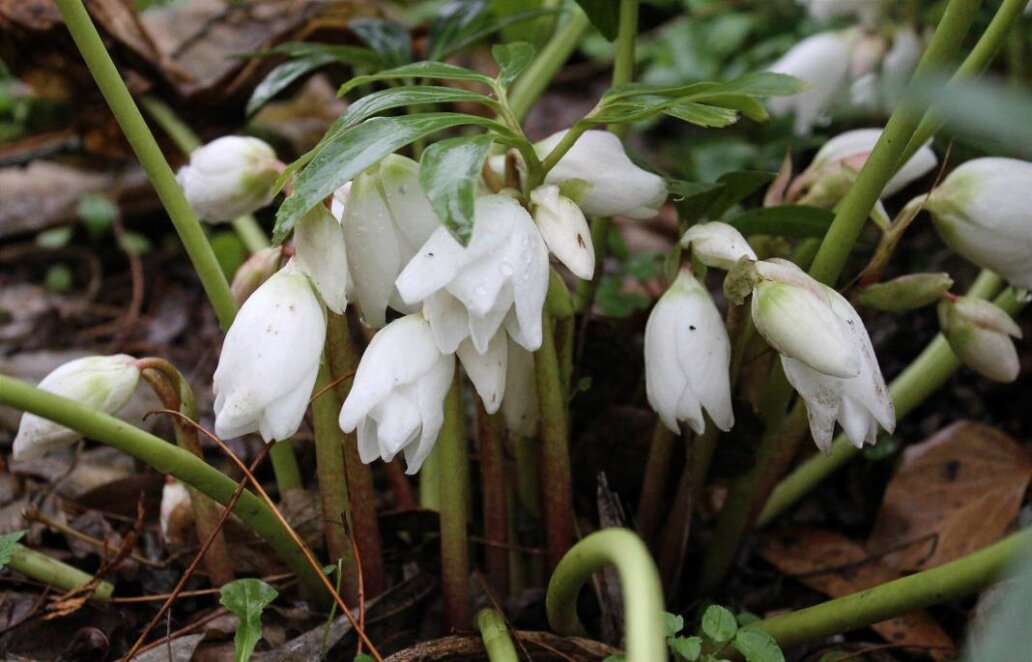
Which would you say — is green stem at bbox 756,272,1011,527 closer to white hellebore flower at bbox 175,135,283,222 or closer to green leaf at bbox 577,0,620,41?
green leaf at bbox 577,0,620,41

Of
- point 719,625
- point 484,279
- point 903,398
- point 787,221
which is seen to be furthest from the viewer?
point 903,398

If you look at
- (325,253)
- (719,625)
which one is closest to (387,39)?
(325,253)

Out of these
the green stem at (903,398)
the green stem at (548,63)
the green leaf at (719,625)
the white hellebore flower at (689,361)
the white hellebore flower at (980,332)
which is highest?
the green stem at (548,63)

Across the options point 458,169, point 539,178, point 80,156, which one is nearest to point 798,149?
point 539,178

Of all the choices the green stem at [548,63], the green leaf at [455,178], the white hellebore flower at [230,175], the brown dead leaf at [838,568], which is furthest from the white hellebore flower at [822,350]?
the green stem at [548,63]

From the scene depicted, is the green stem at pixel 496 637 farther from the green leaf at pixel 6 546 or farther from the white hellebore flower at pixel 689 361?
the green leaf at pixel 6 546

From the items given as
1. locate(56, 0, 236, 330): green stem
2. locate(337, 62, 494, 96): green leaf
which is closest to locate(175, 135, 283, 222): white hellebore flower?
locate(56, 0, 236, 330): green stem

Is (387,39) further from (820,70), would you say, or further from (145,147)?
(820,70)
